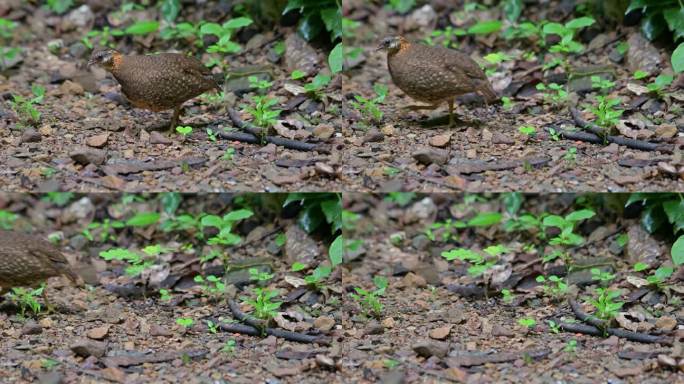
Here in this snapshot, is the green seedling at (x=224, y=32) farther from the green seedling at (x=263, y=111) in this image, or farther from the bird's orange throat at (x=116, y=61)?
the bird's orange throat at (x=116, y=61)

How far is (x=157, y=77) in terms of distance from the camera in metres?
6.88

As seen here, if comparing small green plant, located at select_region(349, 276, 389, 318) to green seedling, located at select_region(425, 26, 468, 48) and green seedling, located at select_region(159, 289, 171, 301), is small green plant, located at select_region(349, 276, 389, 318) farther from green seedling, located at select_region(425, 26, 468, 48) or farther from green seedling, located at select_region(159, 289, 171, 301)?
green seedling, located at select_region(425, 26, 468, 48)

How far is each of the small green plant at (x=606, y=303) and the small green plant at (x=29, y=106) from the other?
3581 mm

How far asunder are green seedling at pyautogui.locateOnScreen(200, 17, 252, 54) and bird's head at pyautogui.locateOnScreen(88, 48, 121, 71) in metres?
0.61

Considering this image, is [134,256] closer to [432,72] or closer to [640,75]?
[432,72]

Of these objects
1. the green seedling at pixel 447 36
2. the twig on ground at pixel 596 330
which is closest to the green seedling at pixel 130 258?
the green seedling at pixel 447 36

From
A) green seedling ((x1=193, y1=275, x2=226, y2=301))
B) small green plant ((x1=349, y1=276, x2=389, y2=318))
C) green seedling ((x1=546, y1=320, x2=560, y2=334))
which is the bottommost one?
green seedling ((x1=546, y1=320, x2=560, y2=334))

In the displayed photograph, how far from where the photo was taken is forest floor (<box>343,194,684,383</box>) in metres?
6.89

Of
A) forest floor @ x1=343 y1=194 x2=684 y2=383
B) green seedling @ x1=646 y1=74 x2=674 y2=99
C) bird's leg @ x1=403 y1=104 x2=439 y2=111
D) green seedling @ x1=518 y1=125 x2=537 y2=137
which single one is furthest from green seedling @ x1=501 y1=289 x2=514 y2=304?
green seedling @ x1=646 y1=74 x2=674 y2=99

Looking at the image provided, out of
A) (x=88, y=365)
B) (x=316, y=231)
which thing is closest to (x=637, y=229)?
(x=316, y=231)

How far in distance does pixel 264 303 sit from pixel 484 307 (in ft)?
4.59

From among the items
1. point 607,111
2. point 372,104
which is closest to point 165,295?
point 372,104

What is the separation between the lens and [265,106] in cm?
718

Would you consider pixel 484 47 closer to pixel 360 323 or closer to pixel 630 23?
pixel 630 23
